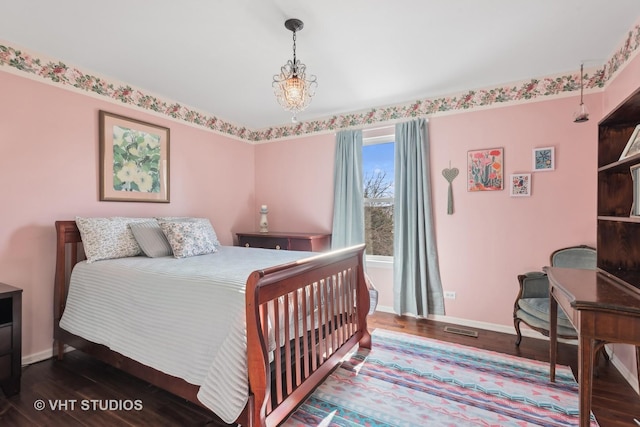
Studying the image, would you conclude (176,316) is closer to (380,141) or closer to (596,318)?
(596,318)

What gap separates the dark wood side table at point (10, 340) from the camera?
1874mm

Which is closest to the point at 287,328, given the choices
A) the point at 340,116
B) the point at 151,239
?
the point at 151,239

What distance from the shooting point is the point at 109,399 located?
188 centimetres

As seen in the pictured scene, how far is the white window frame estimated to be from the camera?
3.55m

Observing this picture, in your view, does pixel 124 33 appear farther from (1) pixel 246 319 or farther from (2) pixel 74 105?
(1) pixel 246 319

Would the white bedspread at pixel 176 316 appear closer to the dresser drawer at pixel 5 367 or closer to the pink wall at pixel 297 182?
the dresser drawer at pixel 5 367

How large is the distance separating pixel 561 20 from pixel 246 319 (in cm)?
266

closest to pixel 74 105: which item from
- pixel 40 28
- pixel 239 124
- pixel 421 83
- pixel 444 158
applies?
pixel 40 28

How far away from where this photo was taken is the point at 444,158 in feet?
10.5

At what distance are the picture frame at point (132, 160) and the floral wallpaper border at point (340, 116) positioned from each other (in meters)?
0.24

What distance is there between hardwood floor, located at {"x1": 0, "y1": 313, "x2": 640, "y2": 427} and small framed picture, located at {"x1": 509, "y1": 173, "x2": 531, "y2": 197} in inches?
55.7

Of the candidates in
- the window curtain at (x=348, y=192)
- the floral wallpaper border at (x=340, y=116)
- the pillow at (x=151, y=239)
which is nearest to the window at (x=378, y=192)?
the window curtain at (x=348, y=192)

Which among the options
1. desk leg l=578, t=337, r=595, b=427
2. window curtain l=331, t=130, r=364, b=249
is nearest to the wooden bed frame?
window curtain l=331, t=130, r=364, b=249

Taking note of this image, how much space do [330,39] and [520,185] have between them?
87.1 inches
